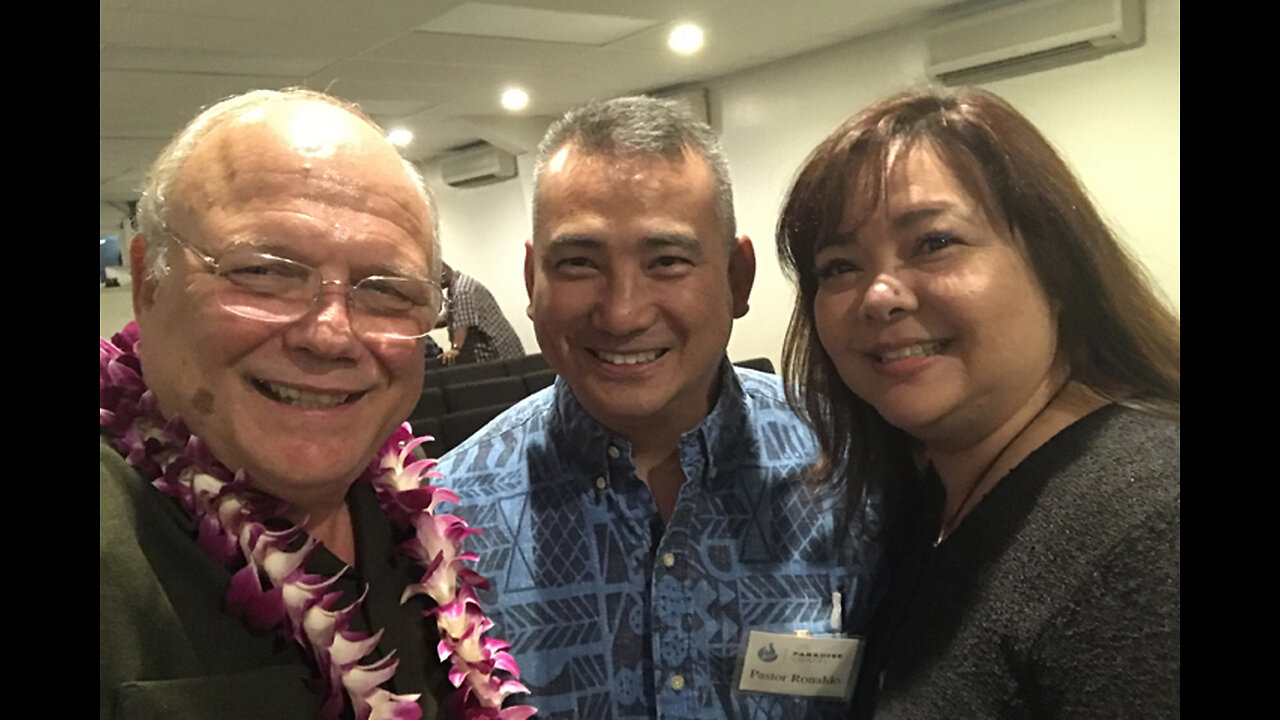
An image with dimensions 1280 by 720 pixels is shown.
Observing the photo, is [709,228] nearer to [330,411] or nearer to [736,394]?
[736,394]

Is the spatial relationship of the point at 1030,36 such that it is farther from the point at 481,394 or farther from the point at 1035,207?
the point at 1035,207

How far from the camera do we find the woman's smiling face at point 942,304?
0.87 meters

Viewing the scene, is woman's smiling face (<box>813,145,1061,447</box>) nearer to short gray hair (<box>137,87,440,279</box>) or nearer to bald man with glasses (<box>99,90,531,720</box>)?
bald man with glasses (<box>99,90,531,720</box>)

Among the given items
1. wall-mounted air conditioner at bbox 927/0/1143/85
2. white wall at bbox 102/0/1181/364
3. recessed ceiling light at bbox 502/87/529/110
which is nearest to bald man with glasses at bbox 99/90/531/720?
white wall at bbox 102/0/1181/364

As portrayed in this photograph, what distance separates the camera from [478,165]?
721 centimetres

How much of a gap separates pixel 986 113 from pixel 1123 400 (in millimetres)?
323

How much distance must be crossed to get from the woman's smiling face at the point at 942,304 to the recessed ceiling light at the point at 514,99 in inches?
175

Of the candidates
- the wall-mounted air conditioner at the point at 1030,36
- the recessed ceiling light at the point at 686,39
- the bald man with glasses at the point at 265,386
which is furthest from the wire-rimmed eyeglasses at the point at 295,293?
the recessed ceiling light at the point at 686,39

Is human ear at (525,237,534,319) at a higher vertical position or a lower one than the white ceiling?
lower

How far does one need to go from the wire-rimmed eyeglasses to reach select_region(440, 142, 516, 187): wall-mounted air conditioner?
6.49 metres

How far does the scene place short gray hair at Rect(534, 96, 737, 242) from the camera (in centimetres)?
119

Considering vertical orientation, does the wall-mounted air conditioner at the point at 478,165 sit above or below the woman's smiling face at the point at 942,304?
above

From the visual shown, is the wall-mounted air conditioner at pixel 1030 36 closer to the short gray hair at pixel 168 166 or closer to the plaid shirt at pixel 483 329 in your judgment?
the short gray hair at pixel 168 166
